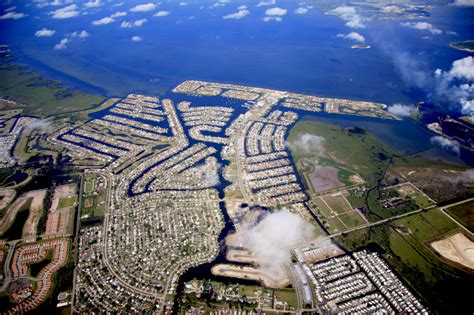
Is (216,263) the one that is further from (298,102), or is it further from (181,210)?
(298,102)

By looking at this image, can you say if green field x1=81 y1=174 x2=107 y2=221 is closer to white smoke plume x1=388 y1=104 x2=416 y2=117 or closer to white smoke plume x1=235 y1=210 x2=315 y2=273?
white smoke plume x1=235 y1=210 x2=315 y2=273

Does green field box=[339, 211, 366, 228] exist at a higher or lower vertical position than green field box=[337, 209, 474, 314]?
higher

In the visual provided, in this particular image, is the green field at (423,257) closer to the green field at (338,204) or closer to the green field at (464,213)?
the green field at (464,213)

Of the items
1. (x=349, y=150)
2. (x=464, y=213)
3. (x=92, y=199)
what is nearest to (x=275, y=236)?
(x=349, y=150)

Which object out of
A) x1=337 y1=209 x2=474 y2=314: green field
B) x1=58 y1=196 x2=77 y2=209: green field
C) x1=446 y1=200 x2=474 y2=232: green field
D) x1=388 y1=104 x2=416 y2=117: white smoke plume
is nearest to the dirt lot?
x1=337 y1=209 x2=474 y2=314: green field

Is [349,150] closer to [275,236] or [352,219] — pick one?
[352,219]

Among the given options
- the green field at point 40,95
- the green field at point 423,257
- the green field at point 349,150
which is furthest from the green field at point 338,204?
the green field at point 40,95
